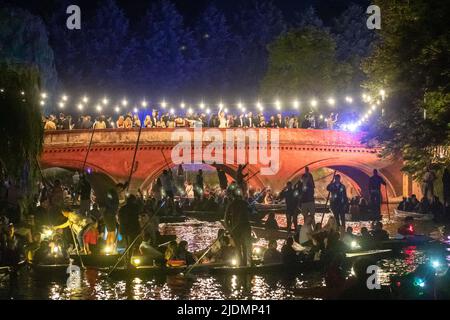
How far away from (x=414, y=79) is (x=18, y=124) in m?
15.6

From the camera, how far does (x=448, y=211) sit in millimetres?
33469

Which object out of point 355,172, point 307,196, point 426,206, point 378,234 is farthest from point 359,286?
point 355,172

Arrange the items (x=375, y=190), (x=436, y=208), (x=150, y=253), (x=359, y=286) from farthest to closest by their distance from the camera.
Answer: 1. (x=436, y=208)
2. (x=375, y=190)
3. (x=150, y=253)
4. (x=359, y=286)

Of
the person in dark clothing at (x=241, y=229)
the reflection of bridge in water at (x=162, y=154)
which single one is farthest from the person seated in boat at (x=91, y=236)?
the reflection of bridge in water at (x=162, y=154)

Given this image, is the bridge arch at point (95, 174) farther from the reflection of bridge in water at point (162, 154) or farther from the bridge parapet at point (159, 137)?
the bridge parapet at point (159, 137)

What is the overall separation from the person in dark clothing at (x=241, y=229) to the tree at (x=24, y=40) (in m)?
36.8

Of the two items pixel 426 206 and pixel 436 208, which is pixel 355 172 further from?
pixel 436 208

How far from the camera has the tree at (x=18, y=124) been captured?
25641mm

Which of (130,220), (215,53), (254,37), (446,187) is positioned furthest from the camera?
(254,37)

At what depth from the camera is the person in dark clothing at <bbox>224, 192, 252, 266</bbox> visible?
1994cm

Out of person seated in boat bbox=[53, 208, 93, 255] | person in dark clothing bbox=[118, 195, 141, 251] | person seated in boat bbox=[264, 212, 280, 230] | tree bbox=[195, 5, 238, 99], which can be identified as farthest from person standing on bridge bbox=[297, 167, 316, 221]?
tree bbox=[195, 5, 238, 99]

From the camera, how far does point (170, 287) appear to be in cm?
1823

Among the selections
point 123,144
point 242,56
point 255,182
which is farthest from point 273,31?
point 123,144

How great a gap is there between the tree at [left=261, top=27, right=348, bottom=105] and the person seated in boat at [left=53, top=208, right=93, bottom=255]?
148 ft
